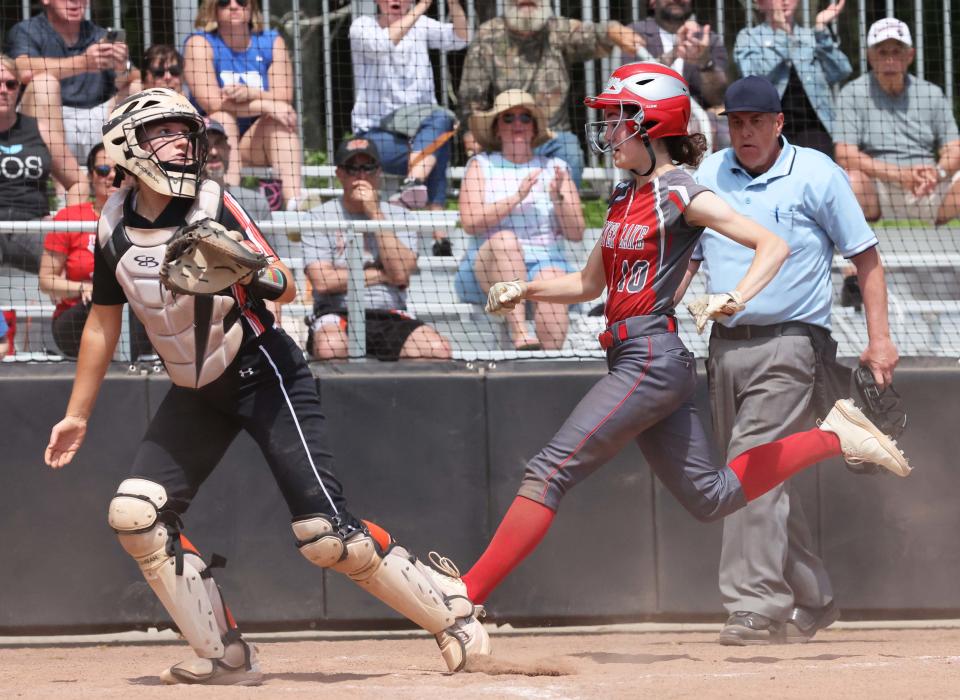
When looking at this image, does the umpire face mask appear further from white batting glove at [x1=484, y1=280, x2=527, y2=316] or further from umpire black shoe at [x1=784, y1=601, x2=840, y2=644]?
umpire black shoe at [x1=784, y1=601, x2=840, y2=644]

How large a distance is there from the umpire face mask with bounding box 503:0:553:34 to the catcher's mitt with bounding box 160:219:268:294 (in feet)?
15.9

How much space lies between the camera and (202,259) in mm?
4125

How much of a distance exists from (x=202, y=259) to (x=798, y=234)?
2.56 m

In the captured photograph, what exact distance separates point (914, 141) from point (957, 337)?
4.24 ft

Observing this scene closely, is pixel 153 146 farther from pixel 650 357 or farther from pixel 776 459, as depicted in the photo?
pixel 776 459

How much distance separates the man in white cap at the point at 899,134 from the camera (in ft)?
27.3

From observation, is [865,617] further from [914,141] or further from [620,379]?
[914,141]

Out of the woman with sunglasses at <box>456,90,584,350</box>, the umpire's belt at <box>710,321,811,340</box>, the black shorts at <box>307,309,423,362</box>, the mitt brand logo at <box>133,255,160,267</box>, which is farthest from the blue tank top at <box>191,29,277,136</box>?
the mitt brand logo at <box>133,255,160,267</box>

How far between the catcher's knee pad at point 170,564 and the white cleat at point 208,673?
4 centimetres

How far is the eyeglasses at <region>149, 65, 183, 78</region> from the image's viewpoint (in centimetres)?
802

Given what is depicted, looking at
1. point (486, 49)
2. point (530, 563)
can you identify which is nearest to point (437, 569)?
point (530, 563)

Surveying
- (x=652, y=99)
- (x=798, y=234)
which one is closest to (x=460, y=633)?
(x=652, y=99)

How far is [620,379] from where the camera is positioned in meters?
4.72

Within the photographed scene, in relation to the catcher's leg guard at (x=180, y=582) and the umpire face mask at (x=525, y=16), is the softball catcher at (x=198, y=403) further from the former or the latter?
the umpire face mask at (x=525, y=16)
